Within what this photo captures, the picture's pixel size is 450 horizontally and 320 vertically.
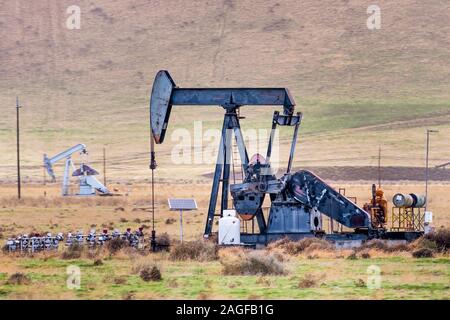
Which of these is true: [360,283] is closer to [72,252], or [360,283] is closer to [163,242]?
[72,252]

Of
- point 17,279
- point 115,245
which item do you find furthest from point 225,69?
point 17,279

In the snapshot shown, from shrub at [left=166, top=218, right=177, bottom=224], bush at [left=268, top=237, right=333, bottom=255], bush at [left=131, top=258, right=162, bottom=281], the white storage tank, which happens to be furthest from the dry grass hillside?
bush at [left=131, top=258, right=162, bottom=281]

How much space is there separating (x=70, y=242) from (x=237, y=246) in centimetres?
363

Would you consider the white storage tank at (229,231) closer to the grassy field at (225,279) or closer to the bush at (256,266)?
the grassy field at (225,279)

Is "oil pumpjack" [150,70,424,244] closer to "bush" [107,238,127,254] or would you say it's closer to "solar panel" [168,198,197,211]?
"solar panel" [168,198,197,211]

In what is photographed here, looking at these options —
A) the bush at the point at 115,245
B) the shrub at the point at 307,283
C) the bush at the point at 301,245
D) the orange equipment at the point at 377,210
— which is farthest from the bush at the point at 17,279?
the orange equipment at the point at 377,210

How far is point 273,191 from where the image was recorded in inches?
1142

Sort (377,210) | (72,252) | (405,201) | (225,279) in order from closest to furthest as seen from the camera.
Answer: (225,279) < (72,252) < (377,210) < (405,201)

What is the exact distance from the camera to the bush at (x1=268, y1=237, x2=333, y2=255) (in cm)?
2739

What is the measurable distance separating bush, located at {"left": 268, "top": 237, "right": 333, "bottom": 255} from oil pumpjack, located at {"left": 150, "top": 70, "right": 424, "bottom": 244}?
0.54m

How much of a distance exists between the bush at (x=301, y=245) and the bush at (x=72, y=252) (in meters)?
3.76

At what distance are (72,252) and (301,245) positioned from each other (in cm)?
446
